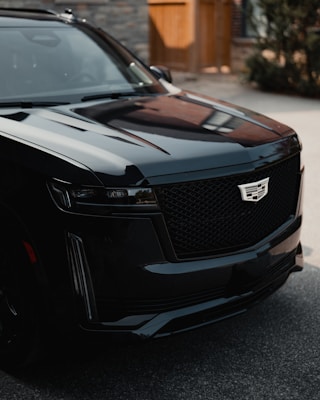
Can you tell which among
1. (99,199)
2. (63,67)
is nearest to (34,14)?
(63,67)

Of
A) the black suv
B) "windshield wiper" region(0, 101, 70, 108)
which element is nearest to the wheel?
the black suv

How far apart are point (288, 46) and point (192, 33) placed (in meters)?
3.69

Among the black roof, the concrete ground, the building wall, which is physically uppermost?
the black roof

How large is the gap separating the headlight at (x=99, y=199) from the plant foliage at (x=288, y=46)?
11146 mm

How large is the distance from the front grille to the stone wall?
11.9 m

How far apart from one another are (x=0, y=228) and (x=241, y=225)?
117 cm

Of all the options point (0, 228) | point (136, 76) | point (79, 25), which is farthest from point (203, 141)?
point (79, 25)

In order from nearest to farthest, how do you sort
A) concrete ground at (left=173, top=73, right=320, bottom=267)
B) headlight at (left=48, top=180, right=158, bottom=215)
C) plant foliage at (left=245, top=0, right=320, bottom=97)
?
headlight at (left=48, top=180, right=158, bottom=215), concrete ground at (left=173, top=73, right=320, bottom=267), plant foliage at (left=245, top=0, right=320, bottom=97)

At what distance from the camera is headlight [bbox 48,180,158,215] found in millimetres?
3119

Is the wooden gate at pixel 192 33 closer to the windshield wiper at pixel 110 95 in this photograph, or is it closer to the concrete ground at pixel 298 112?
the concrete ground at pixel 298 112

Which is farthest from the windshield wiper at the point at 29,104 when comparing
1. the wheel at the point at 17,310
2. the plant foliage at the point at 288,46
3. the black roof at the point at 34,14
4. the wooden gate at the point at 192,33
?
the wooden gate at the point at 192,33

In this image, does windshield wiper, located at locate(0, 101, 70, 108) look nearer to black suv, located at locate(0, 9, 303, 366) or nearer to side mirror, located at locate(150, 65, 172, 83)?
black suv, located at locate(0, 9, 303, 366)

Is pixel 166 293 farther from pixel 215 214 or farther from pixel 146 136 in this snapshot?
pixel 146 136

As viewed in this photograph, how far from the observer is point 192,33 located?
17141 millimetres
